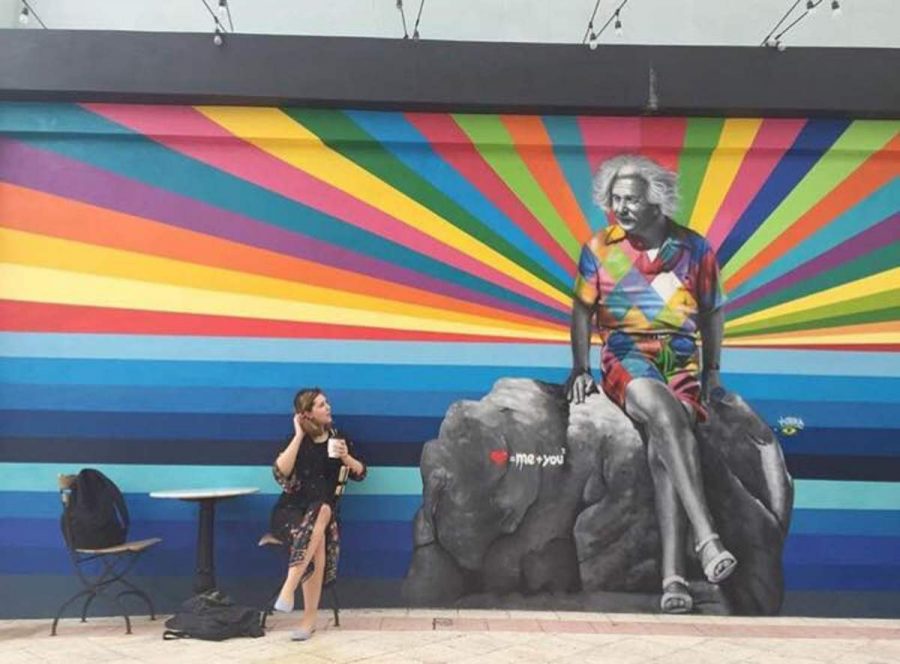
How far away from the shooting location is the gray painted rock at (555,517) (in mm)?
6301

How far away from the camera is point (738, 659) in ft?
17.0

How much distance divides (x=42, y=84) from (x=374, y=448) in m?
4.01

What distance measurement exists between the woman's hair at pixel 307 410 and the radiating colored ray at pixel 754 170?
358 centimetres

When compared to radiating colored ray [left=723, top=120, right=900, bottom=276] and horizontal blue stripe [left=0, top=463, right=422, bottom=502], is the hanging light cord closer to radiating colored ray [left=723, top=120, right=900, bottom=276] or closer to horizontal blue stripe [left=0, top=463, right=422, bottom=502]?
horizontal blue stripe [left=0, top=463, right=422, bottom=502]

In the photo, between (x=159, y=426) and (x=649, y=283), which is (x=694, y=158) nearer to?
(x=649, y=283)

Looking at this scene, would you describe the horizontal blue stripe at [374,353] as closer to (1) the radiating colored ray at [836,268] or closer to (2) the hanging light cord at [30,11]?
(1) the radiating colored ray at [836,268]

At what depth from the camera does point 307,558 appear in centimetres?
558

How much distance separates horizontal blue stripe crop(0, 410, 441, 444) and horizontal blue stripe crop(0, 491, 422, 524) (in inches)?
18.8

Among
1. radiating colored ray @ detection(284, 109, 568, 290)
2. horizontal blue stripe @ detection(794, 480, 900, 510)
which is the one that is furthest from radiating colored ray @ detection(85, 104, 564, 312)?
horizontal blue stripe @ detection(794, 480, 900, 510)

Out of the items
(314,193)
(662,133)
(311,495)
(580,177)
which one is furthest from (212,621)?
(662,133)

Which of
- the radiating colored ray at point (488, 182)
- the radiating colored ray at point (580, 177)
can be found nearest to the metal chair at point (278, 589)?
the radiating colored ray at point (488, 182)

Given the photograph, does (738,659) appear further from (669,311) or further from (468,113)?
(468,113)

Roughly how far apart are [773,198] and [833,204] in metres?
0.52

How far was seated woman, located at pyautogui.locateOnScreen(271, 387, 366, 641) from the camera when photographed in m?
5.61
